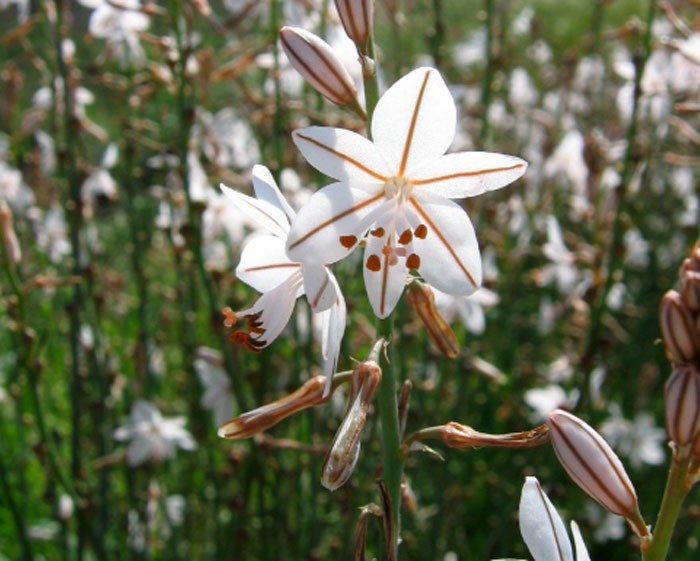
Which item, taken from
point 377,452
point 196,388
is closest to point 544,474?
point 377,452

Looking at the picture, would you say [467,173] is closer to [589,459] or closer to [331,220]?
[331,220]

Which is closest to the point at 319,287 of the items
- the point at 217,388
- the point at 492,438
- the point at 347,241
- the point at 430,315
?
the point at 347,241

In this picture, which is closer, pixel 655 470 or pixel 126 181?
pixel 126 181

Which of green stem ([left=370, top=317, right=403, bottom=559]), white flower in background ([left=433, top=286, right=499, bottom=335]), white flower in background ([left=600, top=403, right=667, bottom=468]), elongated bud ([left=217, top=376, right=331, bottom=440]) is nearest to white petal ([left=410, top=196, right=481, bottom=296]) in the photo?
green stem ([left=370, top=317, right=403, bottom=559])

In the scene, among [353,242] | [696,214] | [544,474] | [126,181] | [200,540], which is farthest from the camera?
[696,214]

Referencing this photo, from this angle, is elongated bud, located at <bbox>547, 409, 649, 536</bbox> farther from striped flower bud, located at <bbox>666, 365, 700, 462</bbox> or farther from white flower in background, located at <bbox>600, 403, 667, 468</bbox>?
white flower in background, located at <bbox>600, 403, 667, 468</bbox>

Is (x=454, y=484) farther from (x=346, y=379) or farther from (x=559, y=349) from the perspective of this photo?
(x=346, y=379)
